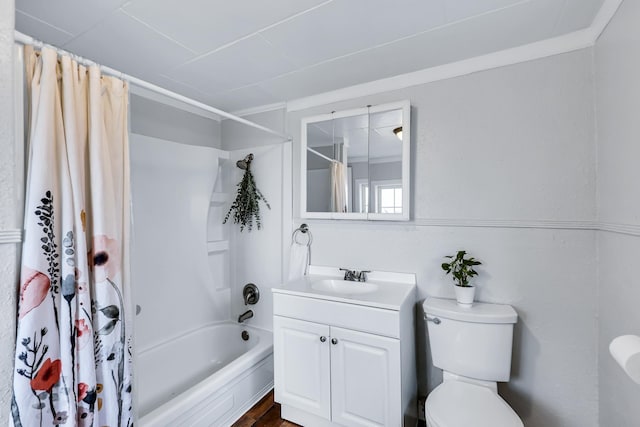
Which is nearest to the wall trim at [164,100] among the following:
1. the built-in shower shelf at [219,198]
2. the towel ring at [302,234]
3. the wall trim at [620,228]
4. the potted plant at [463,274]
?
the built-in shower shelf at [219,198]

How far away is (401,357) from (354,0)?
167 cm

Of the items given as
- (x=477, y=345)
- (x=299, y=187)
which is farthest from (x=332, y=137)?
(x=477, y=345)

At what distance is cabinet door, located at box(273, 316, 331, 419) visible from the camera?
1.66 m

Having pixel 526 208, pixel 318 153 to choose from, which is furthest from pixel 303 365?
pixel 526 208

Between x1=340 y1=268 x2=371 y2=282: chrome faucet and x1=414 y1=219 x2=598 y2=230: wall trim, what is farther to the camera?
x1=340 y1=268 x2=371 y2=282: chrome faucet

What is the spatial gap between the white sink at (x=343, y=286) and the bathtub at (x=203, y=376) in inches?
23.3

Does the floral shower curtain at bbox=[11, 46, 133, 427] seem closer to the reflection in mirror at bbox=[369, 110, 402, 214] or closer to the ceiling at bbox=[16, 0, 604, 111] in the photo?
the ceiling at bbox=[16, 0, 604, 111]

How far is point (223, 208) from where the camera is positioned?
2.66 m

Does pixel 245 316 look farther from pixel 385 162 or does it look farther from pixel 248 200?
pixel 385 162

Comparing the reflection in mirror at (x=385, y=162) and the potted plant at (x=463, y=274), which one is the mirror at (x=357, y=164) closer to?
the reflection in mirror at (x=385, y=162)

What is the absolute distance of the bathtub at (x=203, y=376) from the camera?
1.55 meters

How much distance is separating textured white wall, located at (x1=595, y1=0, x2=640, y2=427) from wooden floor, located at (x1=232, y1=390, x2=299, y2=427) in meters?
1.62

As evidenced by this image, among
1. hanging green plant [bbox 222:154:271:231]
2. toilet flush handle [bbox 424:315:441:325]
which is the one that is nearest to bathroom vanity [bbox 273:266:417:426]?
toilet flush handle [bbox 424:315:441:325]

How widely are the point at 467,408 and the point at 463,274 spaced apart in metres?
0.64
